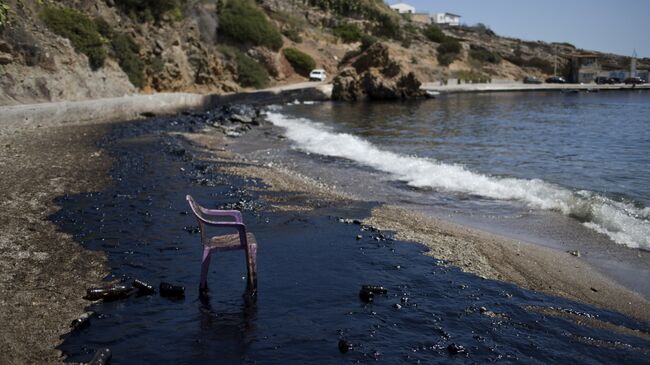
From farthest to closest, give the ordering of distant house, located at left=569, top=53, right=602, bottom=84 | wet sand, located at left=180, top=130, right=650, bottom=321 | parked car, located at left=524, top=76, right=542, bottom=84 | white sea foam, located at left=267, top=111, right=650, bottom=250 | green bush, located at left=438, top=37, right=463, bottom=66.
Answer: distant house, located at left=569, top=53, right=602, bottom=84
green bush, located at left=438, top=37, right=463, bottom=66
parked car, located at left=524, top=76, right=542, bottom=84
white sea foam, located at left=267, top=111, right=650, bottom=250
wet sand, located at left=180, top=130, right=650, bottom=321


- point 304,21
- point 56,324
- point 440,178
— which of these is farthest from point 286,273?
point 304,21

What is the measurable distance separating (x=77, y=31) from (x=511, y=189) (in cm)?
3172

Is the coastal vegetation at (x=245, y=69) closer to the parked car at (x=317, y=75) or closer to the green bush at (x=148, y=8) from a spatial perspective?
the green bush at (x=148, y=8)

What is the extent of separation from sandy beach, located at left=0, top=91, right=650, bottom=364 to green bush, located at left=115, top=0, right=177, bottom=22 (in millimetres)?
33889

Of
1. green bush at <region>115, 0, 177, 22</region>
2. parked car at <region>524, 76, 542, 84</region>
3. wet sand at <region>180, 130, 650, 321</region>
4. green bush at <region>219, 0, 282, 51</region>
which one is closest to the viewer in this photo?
wet sand at <region>180, 130, 650, 321</region>

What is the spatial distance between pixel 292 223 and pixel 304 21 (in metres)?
83.8

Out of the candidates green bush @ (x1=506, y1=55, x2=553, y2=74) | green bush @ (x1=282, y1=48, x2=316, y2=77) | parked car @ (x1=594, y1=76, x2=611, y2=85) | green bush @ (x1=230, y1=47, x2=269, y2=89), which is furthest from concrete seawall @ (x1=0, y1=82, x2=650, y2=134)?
parked car @ (x1=594, y1=76, x2=611, y2=85)

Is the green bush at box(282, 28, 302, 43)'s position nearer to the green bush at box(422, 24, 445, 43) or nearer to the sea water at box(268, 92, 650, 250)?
the green bush at box(422, 24, 445, 43)

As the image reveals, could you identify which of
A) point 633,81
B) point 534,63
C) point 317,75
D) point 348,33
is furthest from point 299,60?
point 633,81

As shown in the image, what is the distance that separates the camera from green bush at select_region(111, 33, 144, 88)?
40.2 metres

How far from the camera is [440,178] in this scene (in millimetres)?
15656

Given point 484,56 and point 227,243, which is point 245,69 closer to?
point 227,243

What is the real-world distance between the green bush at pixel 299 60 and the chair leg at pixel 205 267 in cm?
6662

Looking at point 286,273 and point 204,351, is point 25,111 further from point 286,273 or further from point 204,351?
point 204,351
